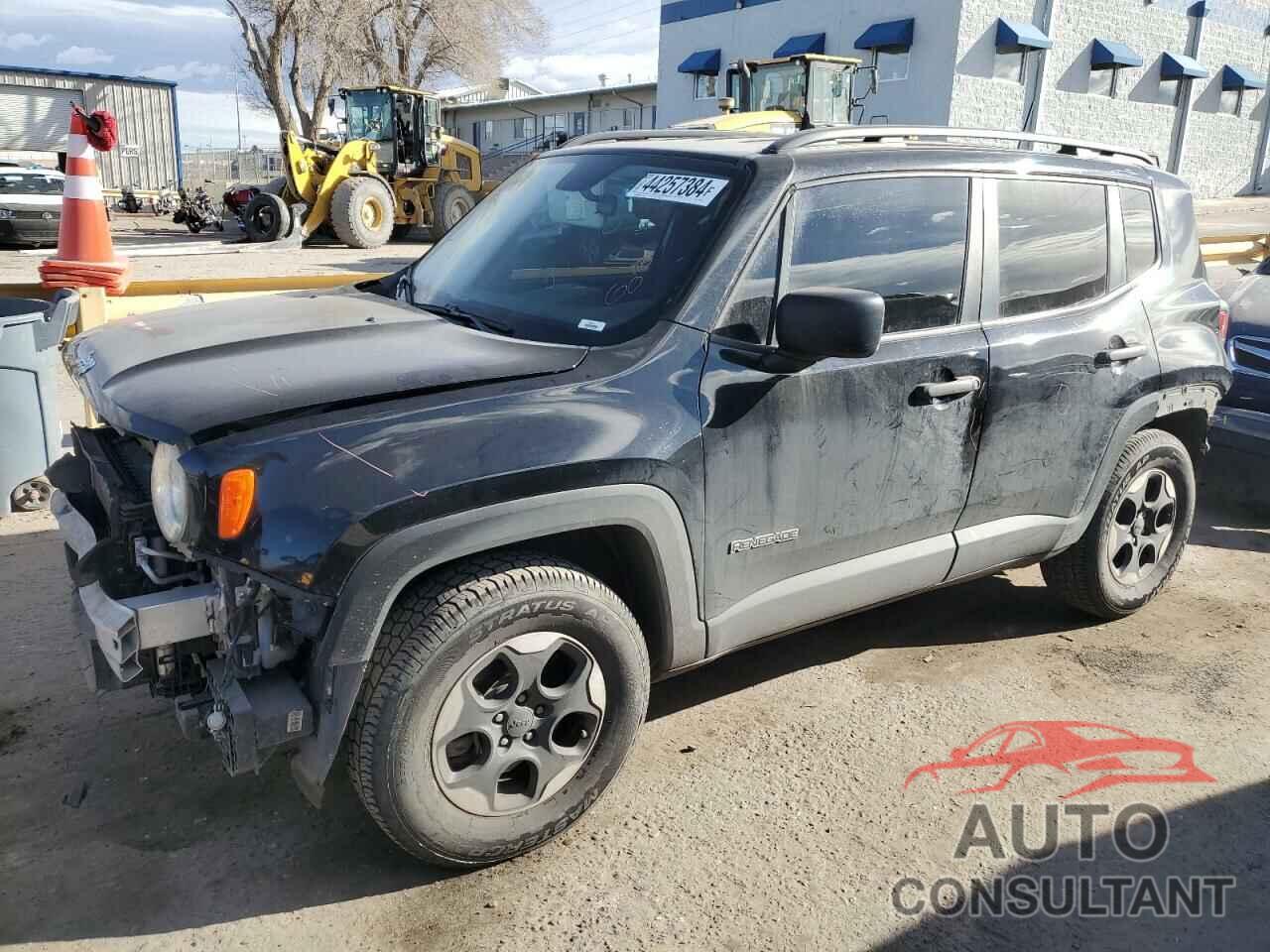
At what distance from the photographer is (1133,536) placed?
4277 millimetres

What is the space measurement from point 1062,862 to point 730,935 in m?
1.01

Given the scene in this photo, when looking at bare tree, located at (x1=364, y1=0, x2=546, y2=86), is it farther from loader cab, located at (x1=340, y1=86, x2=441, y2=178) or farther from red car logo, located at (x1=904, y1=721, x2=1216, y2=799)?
red car logo, located at (x1=904, y1=721, x2=1216, y2=799)

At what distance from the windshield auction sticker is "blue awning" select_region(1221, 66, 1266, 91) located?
40.8 m

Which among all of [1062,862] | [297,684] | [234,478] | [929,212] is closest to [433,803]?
[297,684]

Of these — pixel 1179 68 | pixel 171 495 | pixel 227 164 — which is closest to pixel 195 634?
pixel 171 495

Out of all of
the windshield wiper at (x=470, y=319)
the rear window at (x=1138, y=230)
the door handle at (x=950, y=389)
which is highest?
the rear window at (x=1138, y=230)

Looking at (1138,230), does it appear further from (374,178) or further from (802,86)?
(374,178)

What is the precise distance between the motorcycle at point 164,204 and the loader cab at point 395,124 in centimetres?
1081

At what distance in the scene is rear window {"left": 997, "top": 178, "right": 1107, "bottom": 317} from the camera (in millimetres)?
3555

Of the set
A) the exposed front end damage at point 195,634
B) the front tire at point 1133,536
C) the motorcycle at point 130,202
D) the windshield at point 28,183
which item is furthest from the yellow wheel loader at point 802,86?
the motorcycle at point 130,202

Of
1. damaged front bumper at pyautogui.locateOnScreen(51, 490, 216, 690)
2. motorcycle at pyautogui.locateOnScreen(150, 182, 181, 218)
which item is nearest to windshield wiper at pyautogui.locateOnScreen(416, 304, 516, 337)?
damaged front bumper at pyautogui.locateOnScreen(51, 490, 216, 690)

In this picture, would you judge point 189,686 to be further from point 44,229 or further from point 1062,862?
point 44,229

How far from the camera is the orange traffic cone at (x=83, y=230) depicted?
17.5 feet

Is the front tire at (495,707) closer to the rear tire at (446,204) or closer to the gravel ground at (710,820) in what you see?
the gravel ground at (710,820)
